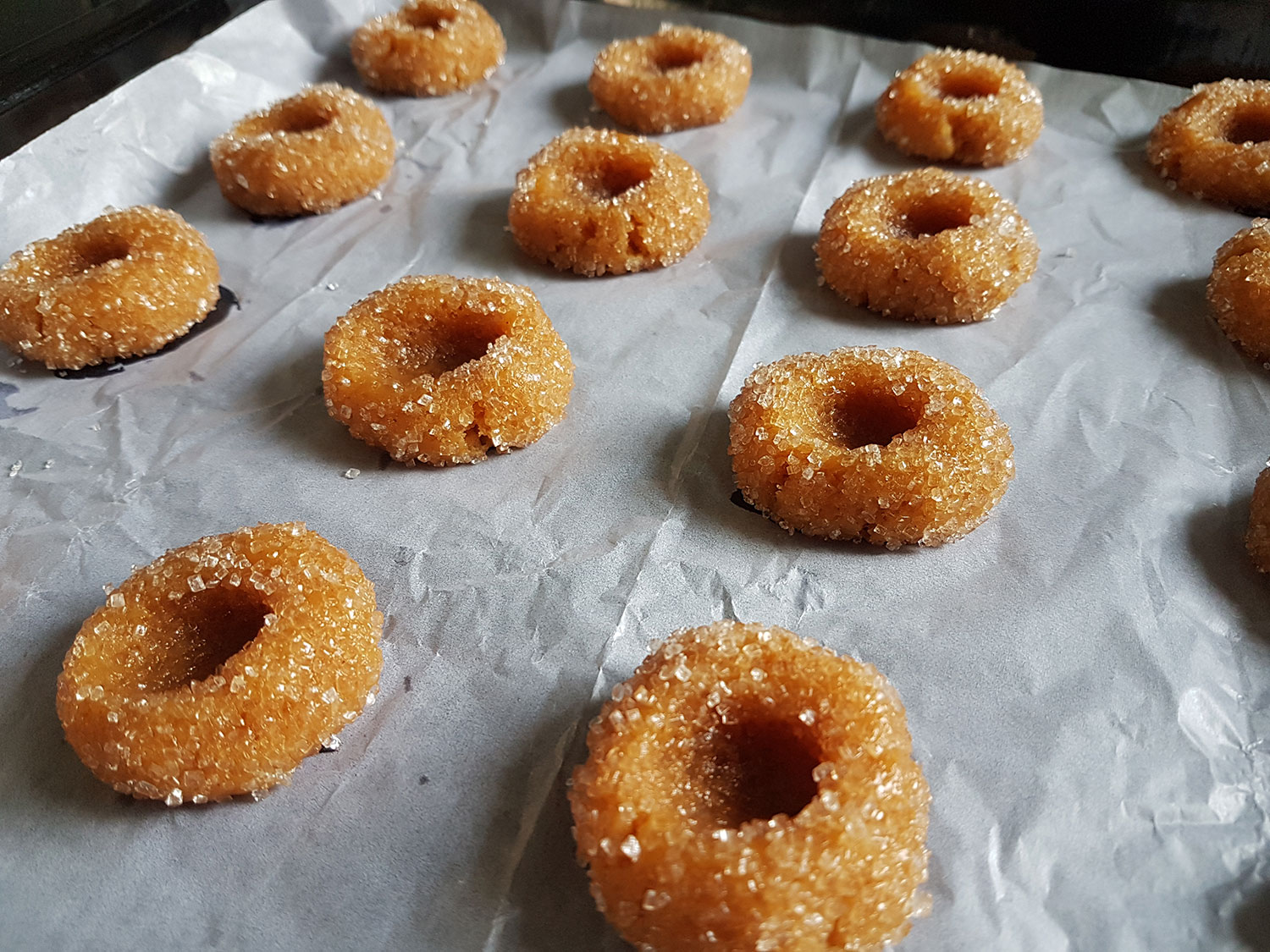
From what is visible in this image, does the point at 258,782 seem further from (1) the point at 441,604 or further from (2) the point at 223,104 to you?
(2) the point at 223,104

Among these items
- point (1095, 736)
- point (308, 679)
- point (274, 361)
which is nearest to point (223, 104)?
point (274, 361)

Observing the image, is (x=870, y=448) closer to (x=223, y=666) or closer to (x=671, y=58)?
(x=223, y=666)

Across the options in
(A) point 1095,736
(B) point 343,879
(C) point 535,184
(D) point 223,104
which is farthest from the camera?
(D) point 223,104

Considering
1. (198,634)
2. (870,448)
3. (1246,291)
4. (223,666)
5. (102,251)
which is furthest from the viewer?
(102,251)

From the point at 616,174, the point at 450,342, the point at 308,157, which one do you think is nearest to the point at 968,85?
the point at 616,174

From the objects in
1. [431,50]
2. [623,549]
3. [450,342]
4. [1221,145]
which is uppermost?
[431,50]

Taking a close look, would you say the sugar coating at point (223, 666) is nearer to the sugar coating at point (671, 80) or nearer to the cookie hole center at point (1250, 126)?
the sugar coating at point (671, 80)

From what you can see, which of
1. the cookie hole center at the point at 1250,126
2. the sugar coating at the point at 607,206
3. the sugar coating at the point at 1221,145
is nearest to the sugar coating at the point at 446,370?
the sugar coating at the point at 607,206

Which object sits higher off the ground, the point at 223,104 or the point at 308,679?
the point at 223,104
